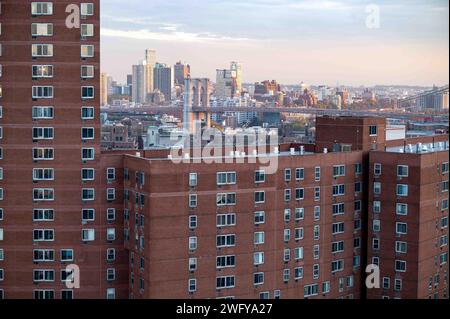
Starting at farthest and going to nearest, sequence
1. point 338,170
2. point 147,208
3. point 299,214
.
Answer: point 338,170 < point 299,214 < point 147,208

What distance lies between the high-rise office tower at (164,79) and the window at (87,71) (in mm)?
32394

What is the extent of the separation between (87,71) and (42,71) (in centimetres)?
79

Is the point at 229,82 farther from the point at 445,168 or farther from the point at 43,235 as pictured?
the point at 43,235

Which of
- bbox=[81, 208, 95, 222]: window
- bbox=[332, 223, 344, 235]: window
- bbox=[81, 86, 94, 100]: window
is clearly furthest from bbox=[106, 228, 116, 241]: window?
bbox=[332, 223, 344, 235]: window

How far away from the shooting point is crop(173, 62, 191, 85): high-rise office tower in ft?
152

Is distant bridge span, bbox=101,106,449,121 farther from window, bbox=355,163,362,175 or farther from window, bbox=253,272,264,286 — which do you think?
window, bbox=253,272,264,286

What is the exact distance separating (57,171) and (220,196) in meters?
3.05

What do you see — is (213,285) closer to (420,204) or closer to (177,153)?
(177,153)

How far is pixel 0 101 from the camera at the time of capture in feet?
49.2

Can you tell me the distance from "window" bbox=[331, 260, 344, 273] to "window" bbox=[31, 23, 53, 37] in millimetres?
6712

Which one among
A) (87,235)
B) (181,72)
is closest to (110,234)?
(87,235)

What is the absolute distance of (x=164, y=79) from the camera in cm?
5331
